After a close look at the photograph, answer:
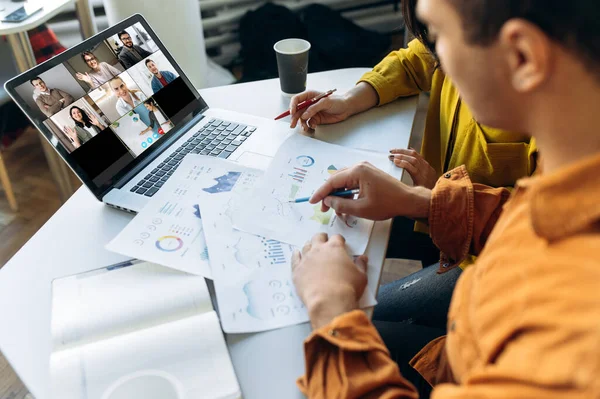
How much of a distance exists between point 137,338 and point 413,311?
482 millimetres

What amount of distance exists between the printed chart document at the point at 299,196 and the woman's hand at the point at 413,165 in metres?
0.01

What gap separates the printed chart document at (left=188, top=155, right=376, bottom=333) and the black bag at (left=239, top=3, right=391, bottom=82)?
141 centimetres

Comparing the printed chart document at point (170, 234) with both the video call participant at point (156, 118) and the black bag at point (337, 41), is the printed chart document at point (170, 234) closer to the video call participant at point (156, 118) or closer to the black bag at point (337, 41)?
the video call participant at point (156, 118)

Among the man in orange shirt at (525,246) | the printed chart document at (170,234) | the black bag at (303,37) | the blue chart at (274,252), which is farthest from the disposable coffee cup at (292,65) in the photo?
the black bag at (303,37)

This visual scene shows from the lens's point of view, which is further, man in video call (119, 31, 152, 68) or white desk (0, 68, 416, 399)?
man in video call (119, 31, 152, 68)

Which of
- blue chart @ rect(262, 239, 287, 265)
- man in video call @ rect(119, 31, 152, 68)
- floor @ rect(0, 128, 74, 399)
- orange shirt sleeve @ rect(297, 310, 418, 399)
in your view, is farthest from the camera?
floor @ rect(0, 128, 74, 399)

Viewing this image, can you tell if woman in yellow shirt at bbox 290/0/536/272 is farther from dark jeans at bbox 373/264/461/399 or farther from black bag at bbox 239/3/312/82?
black bag at bbox 239/3/312/82

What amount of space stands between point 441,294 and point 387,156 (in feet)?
0.84

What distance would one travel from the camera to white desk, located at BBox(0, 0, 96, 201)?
57.7 inches

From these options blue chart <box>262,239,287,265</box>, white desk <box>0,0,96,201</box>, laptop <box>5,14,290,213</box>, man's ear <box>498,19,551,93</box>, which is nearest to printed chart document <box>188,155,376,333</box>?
blue chart <box>262,239,287,265</box>

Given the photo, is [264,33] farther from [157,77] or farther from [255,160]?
[255,160]

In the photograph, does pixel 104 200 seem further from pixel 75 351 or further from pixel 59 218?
pixel 75 351

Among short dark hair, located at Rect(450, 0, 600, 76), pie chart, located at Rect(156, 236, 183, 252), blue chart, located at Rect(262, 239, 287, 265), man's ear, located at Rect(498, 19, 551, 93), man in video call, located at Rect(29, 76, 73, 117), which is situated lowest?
blue chart, located at Rect(262, 239, 287, 265)

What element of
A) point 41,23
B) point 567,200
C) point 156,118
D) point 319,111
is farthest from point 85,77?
point 41,23
